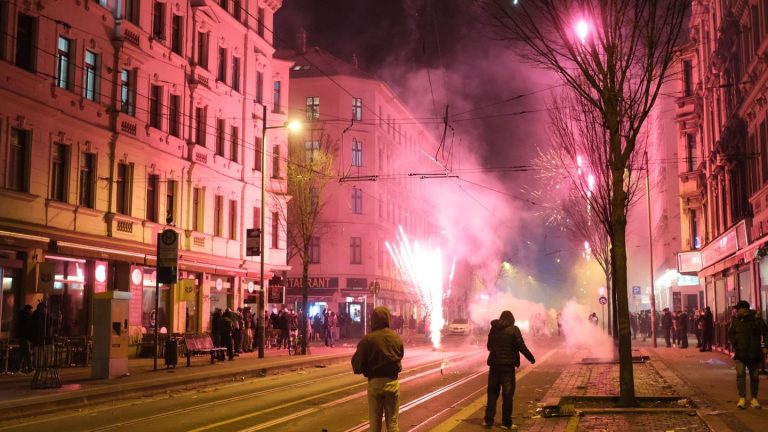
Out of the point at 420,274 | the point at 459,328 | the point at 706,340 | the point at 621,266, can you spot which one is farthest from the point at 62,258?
the point at 420,274

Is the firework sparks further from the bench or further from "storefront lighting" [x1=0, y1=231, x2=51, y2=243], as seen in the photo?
"storefront lighting" [x1=0, y1=231, x2=51, y2=243]

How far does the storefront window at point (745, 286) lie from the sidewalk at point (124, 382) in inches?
568

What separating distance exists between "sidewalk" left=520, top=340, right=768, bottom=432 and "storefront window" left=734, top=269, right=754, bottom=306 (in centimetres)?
432

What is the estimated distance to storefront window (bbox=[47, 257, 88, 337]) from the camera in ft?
81.2

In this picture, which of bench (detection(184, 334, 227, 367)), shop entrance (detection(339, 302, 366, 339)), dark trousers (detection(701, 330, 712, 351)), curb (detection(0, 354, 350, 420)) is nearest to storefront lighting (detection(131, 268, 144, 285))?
bench (detection(184, 334, 227, 367))

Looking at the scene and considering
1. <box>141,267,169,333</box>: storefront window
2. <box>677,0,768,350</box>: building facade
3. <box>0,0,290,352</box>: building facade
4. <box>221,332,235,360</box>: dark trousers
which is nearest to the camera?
<box>677,0,768,350</box>: building facade

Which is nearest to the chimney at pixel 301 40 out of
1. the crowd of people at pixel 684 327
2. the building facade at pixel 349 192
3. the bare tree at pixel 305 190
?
the building facade at pixel 349 192

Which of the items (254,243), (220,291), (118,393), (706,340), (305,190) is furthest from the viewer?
(220,291)

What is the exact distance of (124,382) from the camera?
1830 cm

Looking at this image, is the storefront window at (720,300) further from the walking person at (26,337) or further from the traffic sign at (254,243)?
the walking person at (26,337)

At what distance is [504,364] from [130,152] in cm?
2094

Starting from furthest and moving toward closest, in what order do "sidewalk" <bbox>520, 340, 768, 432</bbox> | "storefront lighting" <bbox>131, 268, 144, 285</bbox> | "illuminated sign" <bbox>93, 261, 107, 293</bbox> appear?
1. "storefront lighting" <bbox>131, 268, 144, 285</bbox>
2. "illuminated sign" <bbox>93, 261, 107, 293</bbox>
3. "sidewalk" <bbox>520, 340, 768, 432</bbox>

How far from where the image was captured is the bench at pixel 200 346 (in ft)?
84.8

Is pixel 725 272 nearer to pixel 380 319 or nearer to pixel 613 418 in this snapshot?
pixel 613 418
